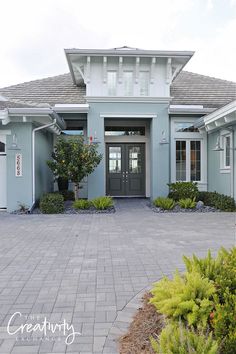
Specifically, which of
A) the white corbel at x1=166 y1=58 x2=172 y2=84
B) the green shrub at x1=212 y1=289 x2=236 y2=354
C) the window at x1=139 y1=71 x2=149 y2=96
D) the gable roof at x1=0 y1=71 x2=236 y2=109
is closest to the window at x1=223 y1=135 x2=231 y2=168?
the gable roof at x1=0 y1=71 x2=236 y2=109

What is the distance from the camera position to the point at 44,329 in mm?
3131

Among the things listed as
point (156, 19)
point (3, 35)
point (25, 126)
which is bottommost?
point (25, 126)

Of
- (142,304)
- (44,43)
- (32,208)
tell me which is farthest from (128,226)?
(44,43)

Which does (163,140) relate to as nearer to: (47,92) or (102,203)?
(102,203)

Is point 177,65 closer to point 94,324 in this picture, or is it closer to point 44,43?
point 44,43

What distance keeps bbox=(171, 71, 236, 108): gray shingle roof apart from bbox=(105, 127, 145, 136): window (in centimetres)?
219

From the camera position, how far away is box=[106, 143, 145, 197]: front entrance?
51.2 ft

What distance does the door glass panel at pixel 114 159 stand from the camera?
15606 mm

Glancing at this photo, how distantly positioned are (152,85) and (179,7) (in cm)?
430

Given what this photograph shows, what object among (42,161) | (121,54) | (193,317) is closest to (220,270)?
(193,317)

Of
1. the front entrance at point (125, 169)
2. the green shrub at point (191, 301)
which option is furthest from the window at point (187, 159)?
the green shrub at point (191, 301)

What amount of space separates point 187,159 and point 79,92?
5.78 metres

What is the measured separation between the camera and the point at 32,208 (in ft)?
36.4

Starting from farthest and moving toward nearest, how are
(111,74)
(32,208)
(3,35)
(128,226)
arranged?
(3,35) → (111,74) → (32,208) → (128,226)
